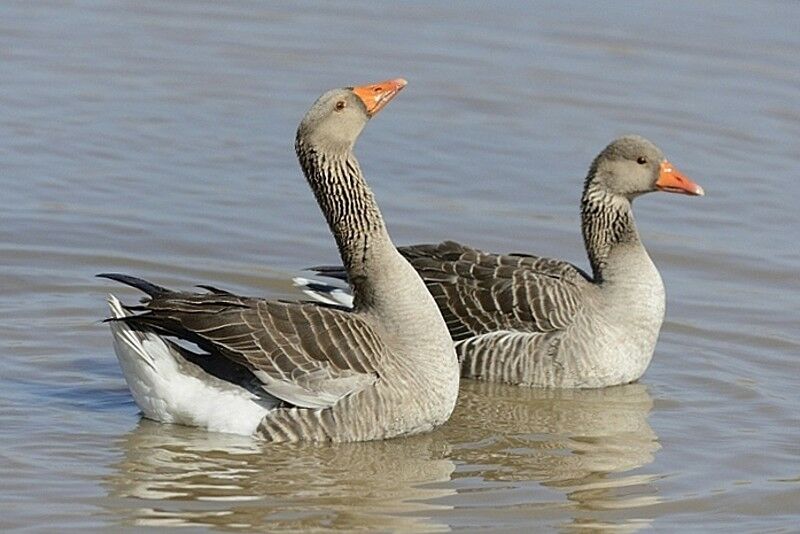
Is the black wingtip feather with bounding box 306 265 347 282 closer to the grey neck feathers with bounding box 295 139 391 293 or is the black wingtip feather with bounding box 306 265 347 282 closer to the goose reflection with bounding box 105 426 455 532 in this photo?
the grey neck feathers with bounding box 295 139 391 293

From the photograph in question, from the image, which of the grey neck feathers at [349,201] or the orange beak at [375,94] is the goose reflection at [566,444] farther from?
the orange beak at [375,94]

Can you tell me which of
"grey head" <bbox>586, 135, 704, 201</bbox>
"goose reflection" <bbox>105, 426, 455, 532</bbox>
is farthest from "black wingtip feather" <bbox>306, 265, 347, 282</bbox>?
"grey head" <bbox>586, 135, 704, 201</bbox>

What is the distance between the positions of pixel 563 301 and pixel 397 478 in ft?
8.50

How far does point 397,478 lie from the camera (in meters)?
9.55

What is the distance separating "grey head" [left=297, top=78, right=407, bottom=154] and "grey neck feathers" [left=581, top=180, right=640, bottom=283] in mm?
2488

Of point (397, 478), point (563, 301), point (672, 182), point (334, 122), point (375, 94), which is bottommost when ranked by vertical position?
point (397, 478)

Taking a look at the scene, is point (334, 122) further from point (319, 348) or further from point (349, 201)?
point (319, 348)

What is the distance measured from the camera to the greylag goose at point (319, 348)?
32.1ft

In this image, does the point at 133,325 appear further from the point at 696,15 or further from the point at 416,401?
the point at 696,15

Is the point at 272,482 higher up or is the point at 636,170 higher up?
the point at 636,170

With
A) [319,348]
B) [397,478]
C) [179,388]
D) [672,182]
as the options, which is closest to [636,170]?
[672,182]

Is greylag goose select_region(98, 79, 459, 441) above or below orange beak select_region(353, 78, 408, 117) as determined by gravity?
below

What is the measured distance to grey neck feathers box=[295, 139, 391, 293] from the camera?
33.6 ft

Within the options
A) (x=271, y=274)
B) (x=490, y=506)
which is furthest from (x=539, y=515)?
(x=271, y=274)
